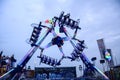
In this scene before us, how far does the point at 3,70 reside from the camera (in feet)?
119

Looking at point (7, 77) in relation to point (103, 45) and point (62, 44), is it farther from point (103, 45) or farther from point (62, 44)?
point (103, 45)

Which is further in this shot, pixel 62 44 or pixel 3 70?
pixel 3 70

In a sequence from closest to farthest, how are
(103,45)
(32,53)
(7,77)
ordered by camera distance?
(7,77), (32,53), (103,45)

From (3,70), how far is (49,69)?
30.8 ft

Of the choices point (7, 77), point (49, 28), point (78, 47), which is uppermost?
point (49, 28)

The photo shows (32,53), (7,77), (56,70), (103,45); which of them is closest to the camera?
(7,77)

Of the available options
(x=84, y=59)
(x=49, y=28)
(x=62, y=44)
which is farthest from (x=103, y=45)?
(x=49, y=28)

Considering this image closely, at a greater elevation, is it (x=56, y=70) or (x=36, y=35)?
(x=36, y=35)

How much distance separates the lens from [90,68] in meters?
29.8

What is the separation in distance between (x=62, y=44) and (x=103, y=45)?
7772 millimetres

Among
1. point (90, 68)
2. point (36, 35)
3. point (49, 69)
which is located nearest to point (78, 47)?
point (90, 68)

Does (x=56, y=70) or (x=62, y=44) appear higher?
(x=62, y=44)

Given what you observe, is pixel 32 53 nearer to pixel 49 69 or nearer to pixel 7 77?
pixel 7 77

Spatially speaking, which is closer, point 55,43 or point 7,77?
point 7,77
